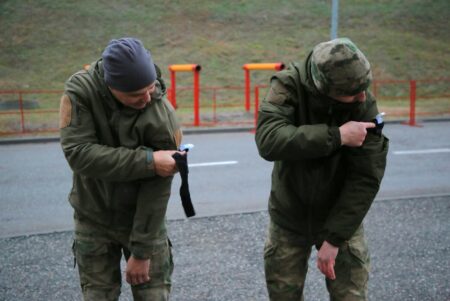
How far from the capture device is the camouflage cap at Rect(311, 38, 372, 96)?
2164 millimetres

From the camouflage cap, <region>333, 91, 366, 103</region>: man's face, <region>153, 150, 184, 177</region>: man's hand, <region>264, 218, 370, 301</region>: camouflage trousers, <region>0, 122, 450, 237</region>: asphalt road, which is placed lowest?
<region>0, 122, 450, 237</region>: asphalt road

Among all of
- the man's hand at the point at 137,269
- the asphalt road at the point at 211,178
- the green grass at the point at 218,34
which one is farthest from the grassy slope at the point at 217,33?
the man's hand at the point at 137,269

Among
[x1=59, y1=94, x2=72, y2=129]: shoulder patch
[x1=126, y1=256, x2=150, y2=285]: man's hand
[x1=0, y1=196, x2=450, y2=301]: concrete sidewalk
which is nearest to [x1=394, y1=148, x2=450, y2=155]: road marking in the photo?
[x1=0, y1=196, x2=450, y2=301]: concrete sidewalk

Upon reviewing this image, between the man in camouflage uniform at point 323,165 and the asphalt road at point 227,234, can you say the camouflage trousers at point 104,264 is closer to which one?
the man in camouflage uniform at point 323,165

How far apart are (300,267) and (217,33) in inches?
928

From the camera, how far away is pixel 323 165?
2.52m

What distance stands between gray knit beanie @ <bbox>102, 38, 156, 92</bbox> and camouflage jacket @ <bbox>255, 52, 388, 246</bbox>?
1.87 ft

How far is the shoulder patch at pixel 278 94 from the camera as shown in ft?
8.00

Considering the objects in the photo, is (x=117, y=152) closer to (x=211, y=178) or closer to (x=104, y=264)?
(x=104, y=264)

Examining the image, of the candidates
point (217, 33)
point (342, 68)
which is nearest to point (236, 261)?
point (342, 68)

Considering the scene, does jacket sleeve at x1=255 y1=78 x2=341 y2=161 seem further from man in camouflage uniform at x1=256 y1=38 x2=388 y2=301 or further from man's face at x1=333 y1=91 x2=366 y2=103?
man's face at x1=333 y1=91 x2=366 y2=103

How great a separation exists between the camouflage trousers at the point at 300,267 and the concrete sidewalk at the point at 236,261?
112 cm

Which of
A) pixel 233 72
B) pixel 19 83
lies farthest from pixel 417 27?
pixel 19 83

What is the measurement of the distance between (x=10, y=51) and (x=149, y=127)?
2263 centimetres
